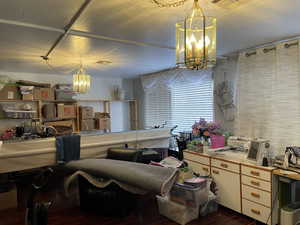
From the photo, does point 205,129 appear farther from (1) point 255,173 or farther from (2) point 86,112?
(2) point 86,112

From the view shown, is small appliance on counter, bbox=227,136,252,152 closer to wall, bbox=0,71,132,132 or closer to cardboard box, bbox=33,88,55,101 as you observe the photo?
wall, bbox=0,71,132,132

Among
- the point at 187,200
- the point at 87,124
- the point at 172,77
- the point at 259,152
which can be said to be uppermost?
the point at 172,77

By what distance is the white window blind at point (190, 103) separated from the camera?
159 inches

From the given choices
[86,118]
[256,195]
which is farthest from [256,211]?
[86,118]

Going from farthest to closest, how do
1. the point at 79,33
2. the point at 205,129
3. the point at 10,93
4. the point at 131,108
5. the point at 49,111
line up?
the point at 131,108
the point at 49,111
the point at 10,93
the point at 205,129
the point at 79,33

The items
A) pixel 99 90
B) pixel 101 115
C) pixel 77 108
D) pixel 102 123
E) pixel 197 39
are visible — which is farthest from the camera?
pixel 99 90

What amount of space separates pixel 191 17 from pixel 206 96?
284 cm

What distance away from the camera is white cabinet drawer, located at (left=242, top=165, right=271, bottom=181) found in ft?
7.88

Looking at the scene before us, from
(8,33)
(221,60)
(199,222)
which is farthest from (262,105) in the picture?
(8,33)

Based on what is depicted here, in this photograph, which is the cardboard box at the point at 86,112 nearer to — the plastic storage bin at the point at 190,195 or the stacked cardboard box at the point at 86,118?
the stacked cardboard box at the point at 86,118

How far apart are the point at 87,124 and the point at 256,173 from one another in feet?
12.0

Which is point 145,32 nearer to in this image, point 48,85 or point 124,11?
point 124,11

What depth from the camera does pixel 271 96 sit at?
9.57 ft

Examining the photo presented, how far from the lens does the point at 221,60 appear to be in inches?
143
